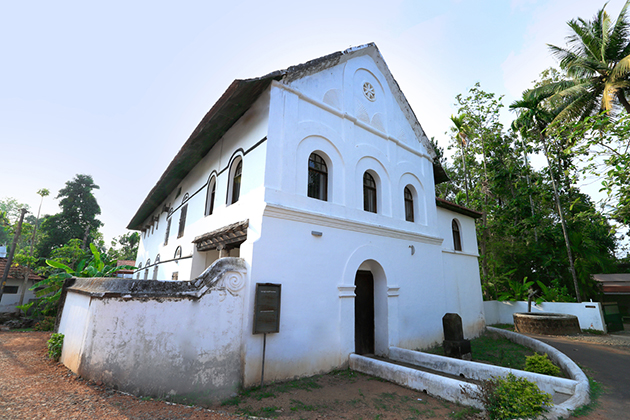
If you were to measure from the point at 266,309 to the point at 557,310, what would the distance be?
47.4 ft

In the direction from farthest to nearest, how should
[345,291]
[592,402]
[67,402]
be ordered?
[345,291] < [592,402] < [67,402]

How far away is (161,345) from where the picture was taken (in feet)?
16.2

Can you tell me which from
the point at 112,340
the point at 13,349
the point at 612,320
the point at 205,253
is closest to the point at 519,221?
the point at 612,320

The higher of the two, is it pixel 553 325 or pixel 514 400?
pixel 553 325

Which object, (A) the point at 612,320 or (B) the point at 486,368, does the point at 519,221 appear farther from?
(B) the point at 486,368

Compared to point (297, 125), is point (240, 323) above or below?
below

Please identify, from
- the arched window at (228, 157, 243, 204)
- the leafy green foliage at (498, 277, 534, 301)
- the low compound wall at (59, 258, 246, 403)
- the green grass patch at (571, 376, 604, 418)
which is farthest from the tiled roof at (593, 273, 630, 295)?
the low compound wall at (59, 258, 246, 403)

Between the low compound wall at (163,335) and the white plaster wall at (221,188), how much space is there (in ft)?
6.82

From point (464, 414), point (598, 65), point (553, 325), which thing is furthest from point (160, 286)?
point (598, 65)

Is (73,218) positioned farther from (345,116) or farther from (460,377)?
(460,377)

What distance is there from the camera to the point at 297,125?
25.0 feet

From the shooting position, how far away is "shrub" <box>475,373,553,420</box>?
3852 mm

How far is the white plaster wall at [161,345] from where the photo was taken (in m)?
4.60

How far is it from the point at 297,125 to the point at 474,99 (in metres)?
19.8
